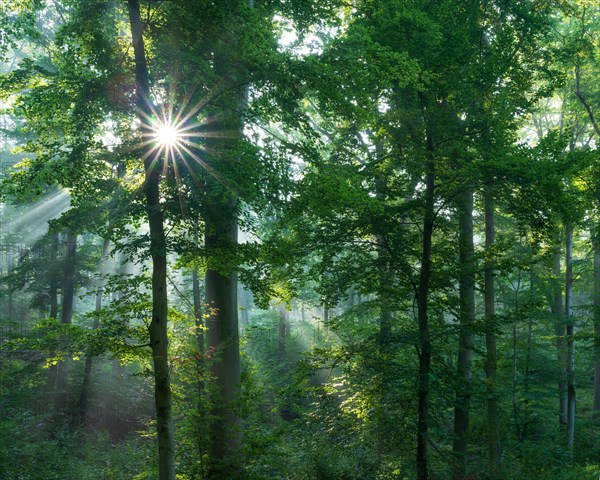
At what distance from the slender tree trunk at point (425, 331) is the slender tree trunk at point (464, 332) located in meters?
0.59

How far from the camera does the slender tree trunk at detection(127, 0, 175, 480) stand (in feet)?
23.5

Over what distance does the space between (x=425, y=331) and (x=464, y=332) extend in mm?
960

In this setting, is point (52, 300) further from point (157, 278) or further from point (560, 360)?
point (560, 360)

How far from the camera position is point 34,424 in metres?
16.8

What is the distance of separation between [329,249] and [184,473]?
15.2ft

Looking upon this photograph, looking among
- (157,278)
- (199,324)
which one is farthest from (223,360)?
(157,278)

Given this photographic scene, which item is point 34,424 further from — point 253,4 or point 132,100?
point 253,4

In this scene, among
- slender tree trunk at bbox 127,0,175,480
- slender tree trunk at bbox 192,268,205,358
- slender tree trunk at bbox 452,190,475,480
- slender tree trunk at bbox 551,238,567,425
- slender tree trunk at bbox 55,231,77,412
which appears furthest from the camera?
slender tree trunk at bbox 55,231,77,412

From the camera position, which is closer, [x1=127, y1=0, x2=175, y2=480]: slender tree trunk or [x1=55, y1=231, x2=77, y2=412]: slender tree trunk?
[x1=127, y1=0, x2=175, y2=480]: slender tree trunk

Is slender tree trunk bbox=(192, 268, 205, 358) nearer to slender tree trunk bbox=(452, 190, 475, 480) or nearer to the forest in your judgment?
the forest

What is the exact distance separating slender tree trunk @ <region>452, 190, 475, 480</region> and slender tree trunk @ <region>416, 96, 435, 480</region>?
593mm

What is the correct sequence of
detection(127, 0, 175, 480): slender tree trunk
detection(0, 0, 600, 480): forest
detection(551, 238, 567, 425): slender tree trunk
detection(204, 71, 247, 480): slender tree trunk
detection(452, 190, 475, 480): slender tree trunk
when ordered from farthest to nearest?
detection(551, 238, 567, 425): slender tree trunk, detection(452, 190, 475, 480): slender tree trunk, detection(204, 71, 247, 480): slender tree trunk, detection(0, 0, 600, 480): forest, detection(127, 0, 175, 480): slender tree trunk

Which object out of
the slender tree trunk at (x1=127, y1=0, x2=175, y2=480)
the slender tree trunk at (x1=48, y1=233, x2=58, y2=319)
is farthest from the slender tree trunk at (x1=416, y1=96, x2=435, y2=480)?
the slender tree trunk at (x1=48, y1=233, x2=58, y2=319)

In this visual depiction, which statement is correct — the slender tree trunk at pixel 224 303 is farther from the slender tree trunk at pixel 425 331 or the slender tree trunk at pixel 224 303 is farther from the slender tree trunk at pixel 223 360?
the slender tree trunk at pixel 425 331
